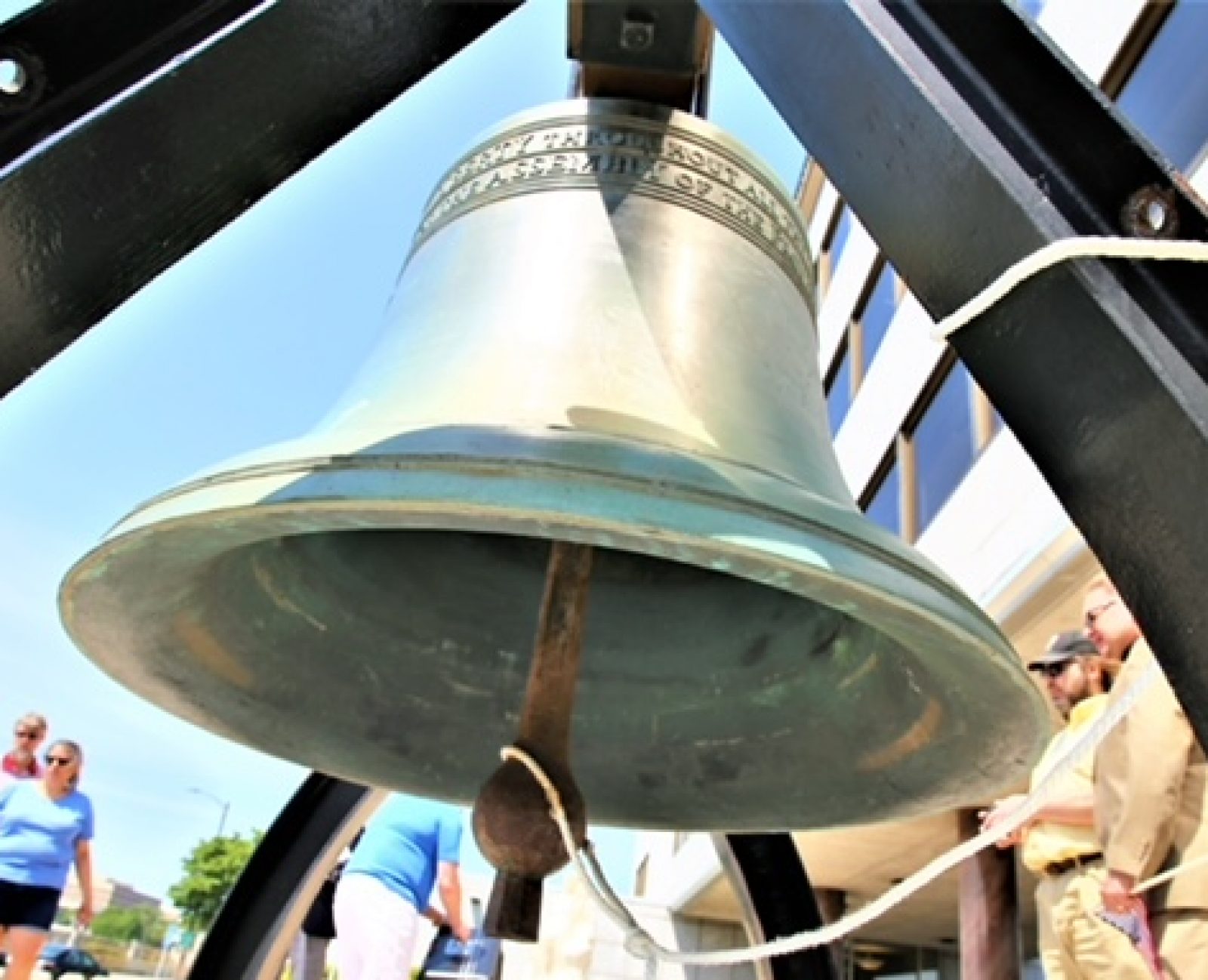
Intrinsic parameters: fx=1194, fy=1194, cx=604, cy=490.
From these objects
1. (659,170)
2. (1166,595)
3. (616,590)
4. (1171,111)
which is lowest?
(1166,595)

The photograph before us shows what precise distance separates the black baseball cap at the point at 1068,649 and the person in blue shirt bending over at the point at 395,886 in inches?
67.7

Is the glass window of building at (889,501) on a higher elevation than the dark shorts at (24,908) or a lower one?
higher

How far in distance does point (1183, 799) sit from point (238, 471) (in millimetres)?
2136

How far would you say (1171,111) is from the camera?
5.14 meters

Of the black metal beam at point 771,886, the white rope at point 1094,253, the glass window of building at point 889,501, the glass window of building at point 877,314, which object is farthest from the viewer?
the glass window of building at point 877,314

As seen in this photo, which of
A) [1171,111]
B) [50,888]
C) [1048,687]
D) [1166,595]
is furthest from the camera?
[1171,111]

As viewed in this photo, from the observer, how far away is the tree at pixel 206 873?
121 feet

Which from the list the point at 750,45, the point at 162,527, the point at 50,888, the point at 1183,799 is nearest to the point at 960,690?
the point at 750,45

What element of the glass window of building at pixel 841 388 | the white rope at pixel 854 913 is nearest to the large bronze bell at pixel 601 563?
the white rope at pixel 854 913

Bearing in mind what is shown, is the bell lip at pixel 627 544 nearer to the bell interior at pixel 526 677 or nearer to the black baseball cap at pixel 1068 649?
the bell interior at pixel 526 677

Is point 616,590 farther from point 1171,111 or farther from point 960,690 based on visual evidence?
point 1171,111

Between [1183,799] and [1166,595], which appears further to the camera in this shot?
[1183,799]

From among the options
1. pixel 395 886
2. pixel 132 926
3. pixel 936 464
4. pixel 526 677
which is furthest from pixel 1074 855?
pixel 132 926

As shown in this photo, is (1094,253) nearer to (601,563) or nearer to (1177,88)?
(601,563)
